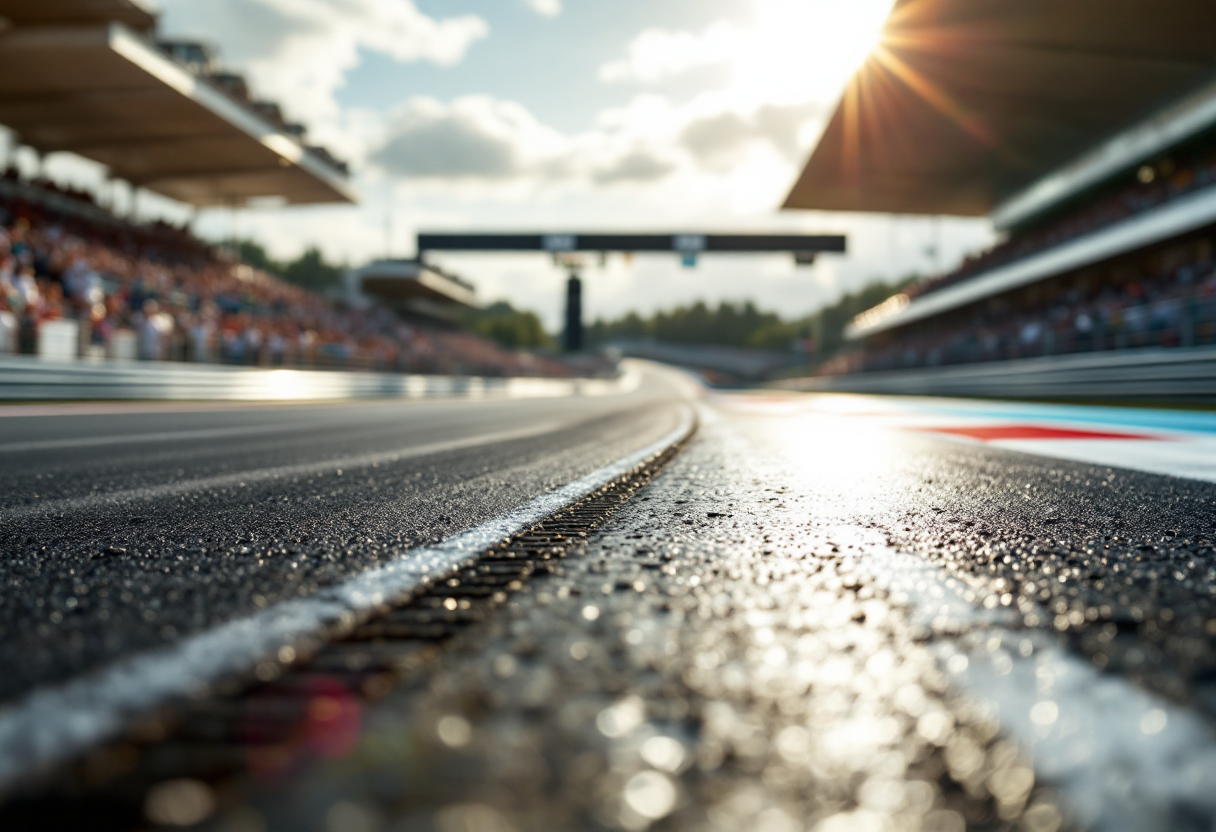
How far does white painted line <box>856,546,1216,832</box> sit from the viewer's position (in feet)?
2.57

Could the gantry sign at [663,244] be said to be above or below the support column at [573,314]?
above

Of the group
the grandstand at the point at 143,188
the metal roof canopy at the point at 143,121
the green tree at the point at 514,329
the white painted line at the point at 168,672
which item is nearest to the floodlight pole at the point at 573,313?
the metal roof canopy at the point at 143,121

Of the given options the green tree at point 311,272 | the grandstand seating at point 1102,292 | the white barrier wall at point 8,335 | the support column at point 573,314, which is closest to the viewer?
the white barrier wall at point 8,335

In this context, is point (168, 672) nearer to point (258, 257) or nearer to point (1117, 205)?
point (1117, 205)

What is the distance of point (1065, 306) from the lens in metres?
28.9

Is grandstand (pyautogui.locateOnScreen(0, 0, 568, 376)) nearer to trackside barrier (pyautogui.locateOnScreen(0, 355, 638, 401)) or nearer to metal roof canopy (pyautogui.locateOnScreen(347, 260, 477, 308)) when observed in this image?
trackside barrier (pyautogui.locateOnScreen(0, 355, 638, 401))

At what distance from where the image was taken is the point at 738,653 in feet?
4.00

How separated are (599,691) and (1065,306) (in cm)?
3286

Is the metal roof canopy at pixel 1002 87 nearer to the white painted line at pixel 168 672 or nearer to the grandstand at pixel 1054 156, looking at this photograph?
the grandstand at pixel 1054 156

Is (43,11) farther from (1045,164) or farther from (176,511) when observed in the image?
(1045,164)

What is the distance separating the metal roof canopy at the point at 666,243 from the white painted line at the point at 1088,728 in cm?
5542

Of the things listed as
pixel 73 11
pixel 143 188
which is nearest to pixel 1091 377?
pixel 73 11

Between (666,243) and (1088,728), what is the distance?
56.2 m

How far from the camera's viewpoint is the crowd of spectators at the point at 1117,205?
79.5ft
